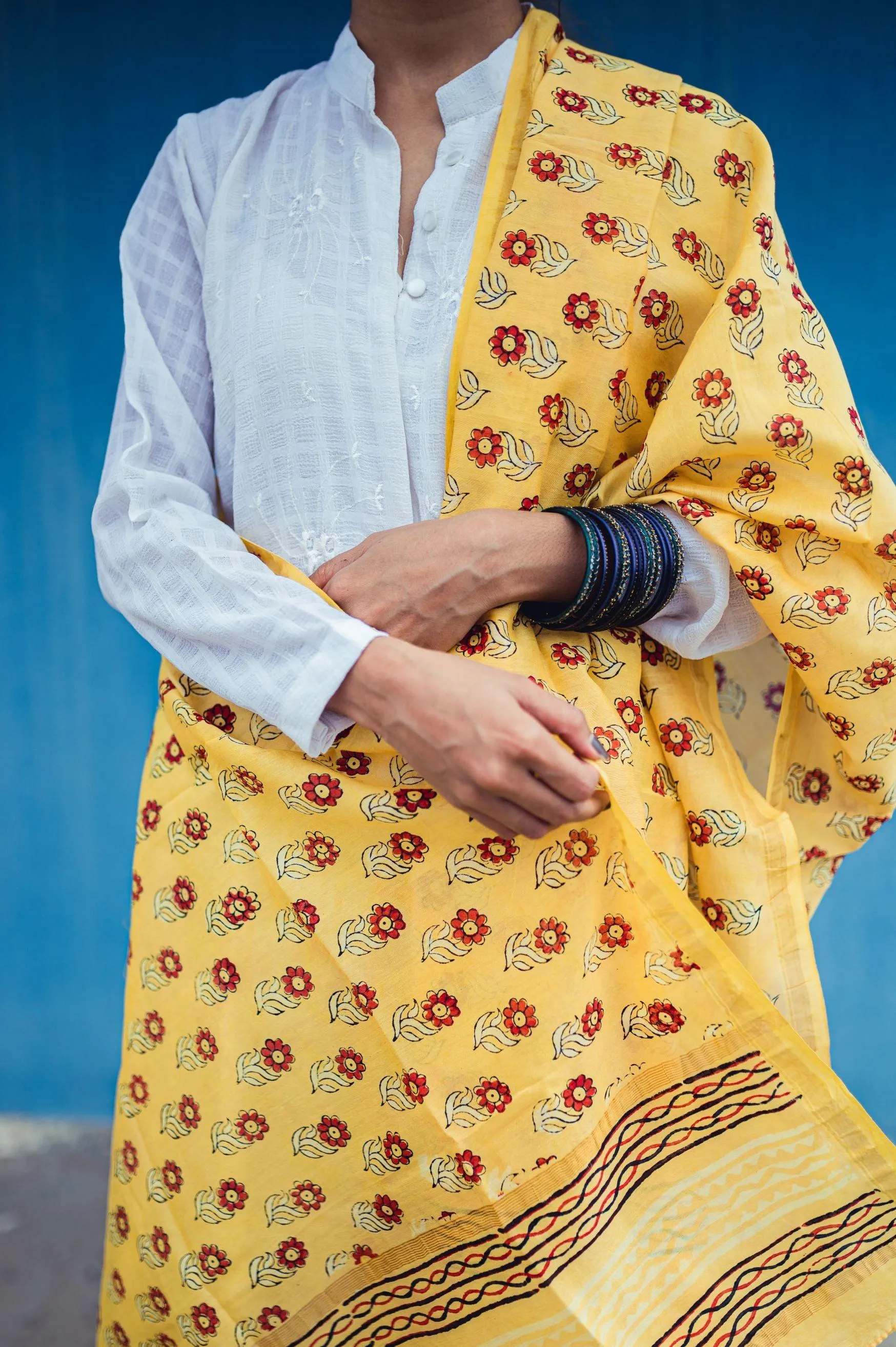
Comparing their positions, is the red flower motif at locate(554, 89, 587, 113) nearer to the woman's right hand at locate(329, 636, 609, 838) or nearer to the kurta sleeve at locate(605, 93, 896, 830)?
the kurta sleeve at locate(605, 93, 896, 830)

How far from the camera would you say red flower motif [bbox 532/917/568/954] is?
35.1 inches

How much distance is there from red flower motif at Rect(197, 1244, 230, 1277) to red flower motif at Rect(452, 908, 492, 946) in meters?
0.38

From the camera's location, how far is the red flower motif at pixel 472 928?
89 centimetres

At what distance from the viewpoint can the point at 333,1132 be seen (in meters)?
0.94

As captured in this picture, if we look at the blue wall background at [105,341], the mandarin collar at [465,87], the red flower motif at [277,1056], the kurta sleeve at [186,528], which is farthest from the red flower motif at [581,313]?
the blue wall background at [105,341]

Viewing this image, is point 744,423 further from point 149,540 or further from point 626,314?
point 149,540

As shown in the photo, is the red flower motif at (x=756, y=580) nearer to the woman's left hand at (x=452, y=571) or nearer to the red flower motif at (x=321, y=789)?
the woman's left hand at (x=452, y=571)

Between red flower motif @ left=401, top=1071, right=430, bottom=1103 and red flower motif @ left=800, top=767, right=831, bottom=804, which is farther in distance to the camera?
red flower motif @ left=800, top=767, right=831, bottom=804

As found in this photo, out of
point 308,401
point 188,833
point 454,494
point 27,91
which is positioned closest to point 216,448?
point 308,401

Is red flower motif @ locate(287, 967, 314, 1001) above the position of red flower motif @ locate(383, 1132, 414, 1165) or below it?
above

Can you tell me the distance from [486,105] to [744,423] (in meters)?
0.38

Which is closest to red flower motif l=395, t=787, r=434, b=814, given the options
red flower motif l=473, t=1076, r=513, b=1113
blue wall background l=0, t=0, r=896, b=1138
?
red flower motif l=473, t=1076, r=513, b=1113

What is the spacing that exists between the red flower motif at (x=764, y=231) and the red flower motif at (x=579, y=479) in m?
0.24

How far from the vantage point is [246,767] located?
94 centimetres
